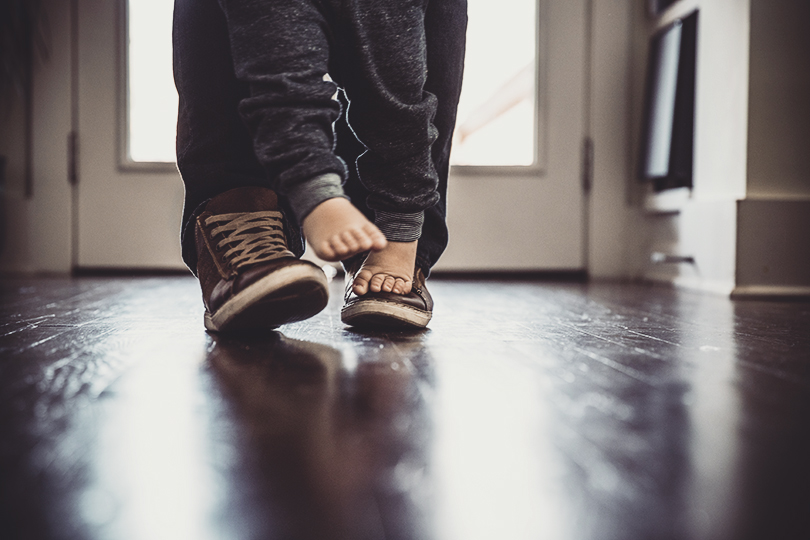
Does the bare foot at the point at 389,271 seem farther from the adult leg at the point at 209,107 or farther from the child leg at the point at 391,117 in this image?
the adult leg at the point at 209,107

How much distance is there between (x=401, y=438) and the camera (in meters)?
0.36

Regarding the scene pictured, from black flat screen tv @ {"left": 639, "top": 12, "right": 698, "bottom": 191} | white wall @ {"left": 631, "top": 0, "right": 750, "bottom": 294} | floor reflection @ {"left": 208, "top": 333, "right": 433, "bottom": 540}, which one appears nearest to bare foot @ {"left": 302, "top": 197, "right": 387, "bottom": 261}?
floor reflection @ {"left": 208, "top": 333, "right": 433, "bottom": 540}

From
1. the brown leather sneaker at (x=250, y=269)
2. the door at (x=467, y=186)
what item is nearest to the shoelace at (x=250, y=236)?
the brown leather sneaker at (x=250, y=269)

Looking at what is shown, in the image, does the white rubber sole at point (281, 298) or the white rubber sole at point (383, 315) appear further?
the white rubber sole at point (383, 315)

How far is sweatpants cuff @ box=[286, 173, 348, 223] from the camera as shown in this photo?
26.2 inches

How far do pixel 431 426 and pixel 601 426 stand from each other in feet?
0.33

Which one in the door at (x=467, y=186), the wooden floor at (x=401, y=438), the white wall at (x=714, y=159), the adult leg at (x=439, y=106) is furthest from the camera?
the door at (x=467, y=186)

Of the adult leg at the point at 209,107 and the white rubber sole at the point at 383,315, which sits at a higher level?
the adult leg at the point at 209,107

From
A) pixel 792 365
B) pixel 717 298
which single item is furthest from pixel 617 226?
pixel 792 365

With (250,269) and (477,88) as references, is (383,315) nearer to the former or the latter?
(250,269)

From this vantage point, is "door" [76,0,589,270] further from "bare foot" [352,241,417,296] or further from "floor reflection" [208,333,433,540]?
"floor reflection" [208,333,433,540]

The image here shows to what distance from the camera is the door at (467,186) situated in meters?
2.04

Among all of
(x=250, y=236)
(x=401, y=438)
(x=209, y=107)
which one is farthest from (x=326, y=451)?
(x=209, y=107)

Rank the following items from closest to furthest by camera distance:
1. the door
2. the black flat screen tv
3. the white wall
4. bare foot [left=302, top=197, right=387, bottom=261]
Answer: bare foot [left=302, top=197, right=387, bottom=261]
the white wall
the black flat screen tv
the door
